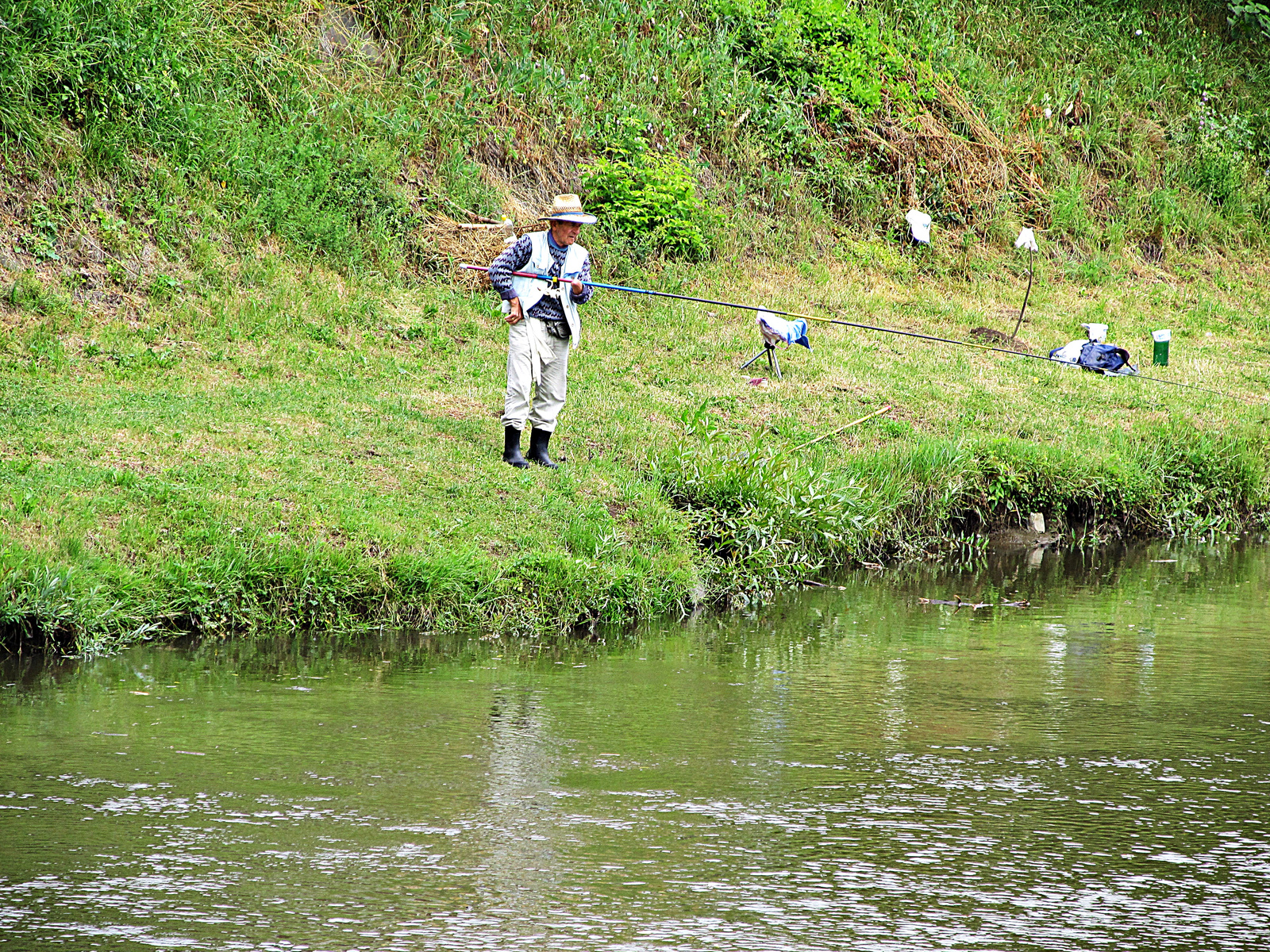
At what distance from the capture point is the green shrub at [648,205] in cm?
1688

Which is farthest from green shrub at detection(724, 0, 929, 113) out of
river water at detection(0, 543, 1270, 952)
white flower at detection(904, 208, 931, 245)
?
river water at detection(0, 543, 1270, 952)

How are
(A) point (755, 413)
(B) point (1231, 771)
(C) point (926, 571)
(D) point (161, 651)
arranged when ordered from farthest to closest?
(A) point (755, 413) < (C) point (926, 571) < (D) point (161, 651) < (B) point (1231, 771)

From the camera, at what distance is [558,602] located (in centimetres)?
905

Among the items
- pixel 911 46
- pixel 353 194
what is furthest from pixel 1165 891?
pixel 911 46

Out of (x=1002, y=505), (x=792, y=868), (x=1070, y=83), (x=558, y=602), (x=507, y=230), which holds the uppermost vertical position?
(x=1070, y=83)

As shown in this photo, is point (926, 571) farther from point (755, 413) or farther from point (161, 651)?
point (161, 651)

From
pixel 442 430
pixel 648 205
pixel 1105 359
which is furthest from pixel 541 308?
pixel 1105 359

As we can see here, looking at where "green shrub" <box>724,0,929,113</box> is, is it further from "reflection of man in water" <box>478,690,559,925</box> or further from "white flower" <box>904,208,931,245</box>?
"reflection of man in water" <box>478,690,559,925</box>

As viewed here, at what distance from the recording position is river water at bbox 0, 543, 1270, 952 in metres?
4.64

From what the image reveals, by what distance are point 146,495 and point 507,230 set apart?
7589mm

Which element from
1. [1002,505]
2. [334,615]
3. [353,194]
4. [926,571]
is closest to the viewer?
[334,615]

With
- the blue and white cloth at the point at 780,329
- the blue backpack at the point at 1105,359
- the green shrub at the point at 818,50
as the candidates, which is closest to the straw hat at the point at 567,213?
the blue and white cloth at the point at 780,329

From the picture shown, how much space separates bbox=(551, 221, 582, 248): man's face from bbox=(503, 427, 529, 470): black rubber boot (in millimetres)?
1284

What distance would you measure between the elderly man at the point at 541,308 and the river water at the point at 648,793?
86.3 inches
